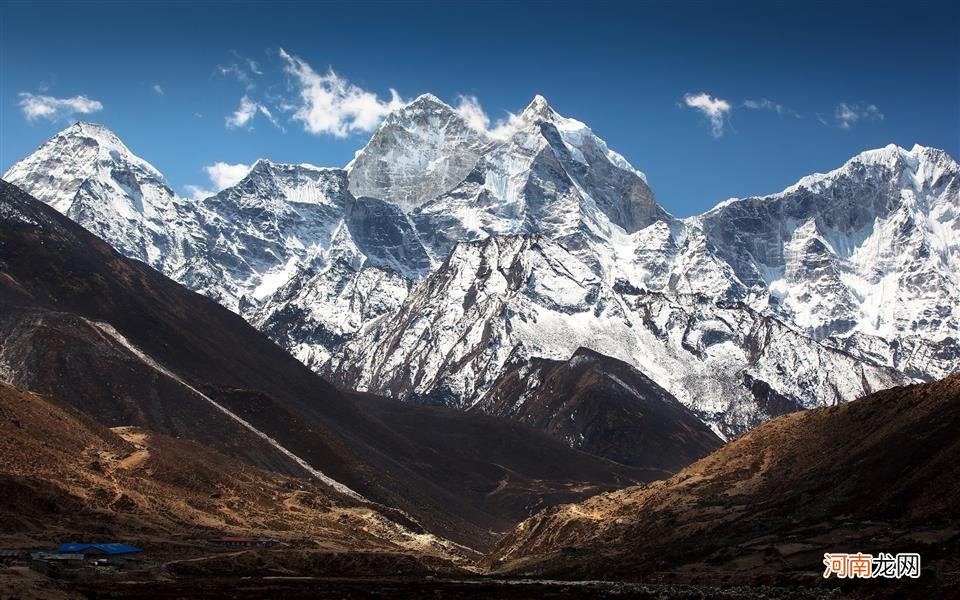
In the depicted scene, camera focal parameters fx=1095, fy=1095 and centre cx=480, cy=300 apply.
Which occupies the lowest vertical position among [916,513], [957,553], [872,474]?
[957,553]

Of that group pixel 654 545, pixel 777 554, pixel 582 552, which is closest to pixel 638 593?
pixel 777 554

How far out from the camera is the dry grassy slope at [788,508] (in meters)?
99.2

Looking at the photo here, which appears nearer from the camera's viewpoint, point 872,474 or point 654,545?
point 872,474

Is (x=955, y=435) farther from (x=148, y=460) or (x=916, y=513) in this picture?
(x=148, y=460)

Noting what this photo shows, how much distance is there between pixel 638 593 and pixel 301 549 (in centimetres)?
6926

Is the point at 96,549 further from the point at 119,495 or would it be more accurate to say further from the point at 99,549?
the point at 119,495

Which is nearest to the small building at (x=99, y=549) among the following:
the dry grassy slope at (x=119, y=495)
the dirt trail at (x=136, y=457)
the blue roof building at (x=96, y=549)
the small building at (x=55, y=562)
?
the blue roof building at (x=96, y=549)

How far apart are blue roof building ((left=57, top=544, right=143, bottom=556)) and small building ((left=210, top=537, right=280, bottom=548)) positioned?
22.2m

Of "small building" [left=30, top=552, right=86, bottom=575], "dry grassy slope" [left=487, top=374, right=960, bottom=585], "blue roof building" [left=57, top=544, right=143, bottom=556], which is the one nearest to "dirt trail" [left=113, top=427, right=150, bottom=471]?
"blue roof building" [left=57, top=544, right=143, bottom=556]

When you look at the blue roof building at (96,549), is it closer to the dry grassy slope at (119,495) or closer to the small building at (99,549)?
the small building at (99,549)

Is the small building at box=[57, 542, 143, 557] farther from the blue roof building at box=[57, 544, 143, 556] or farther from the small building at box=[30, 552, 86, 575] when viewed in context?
the small building at box=[30, 552, 86, 575]

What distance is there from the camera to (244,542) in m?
150

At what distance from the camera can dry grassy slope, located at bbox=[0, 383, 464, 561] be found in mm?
141750

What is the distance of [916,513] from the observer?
4003 inches
